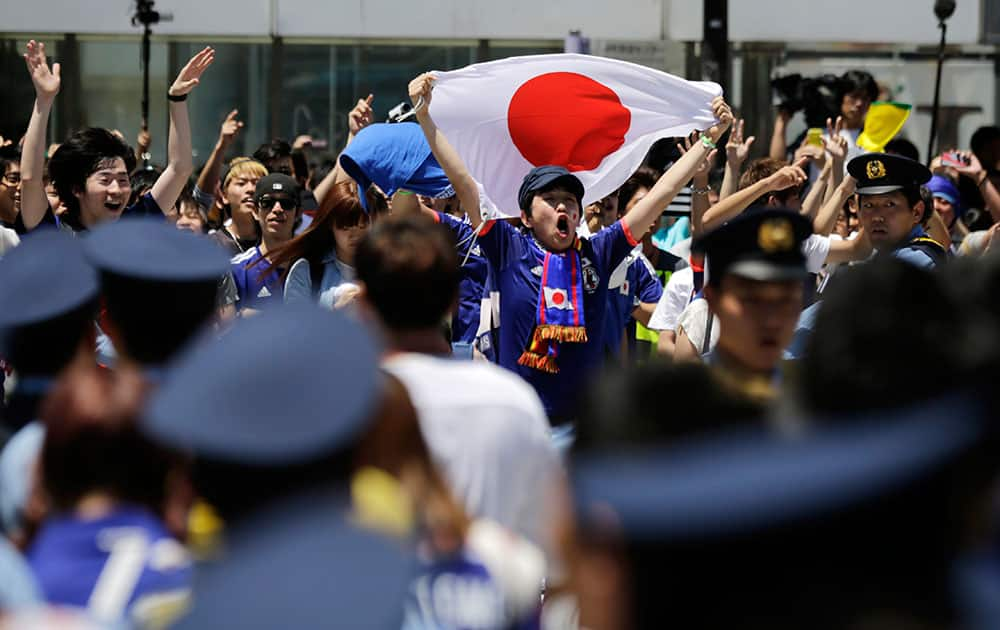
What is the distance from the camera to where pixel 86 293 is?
3.19m

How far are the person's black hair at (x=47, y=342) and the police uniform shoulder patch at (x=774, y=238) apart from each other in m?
1.78

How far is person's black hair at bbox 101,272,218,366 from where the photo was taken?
3.00m

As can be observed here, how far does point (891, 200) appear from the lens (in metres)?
6.82

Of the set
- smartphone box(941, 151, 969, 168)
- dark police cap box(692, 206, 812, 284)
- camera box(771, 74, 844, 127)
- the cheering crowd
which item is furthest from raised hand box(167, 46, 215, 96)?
camera box(771, 74, 844, 127)

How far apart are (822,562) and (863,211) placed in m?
5.59

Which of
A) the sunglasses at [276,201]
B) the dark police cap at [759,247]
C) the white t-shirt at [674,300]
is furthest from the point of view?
the sunglasses at [276,201]

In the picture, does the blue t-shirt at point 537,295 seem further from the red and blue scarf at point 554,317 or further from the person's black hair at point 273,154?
the person's black hair at point 273,154

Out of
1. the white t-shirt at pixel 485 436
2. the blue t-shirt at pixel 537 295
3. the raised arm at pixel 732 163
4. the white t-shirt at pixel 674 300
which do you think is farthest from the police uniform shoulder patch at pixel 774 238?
the raised arm at pixel 732 163

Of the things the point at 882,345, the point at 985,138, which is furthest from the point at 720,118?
the point at 882,345

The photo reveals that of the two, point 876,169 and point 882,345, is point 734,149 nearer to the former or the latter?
point 876,169

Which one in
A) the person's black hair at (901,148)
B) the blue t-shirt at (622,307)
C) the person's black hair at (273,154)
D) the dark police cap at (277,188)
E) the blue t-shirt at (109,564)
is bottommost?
the blue t-shirt at (622,307)

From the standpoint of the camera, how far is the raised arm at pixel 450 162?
20.8 ft

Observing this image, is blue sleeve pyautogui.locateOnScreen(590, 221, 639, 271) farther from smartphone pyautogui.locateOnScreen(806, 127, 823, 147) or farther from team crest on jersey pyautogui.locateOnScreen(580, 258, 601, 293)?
smartphone pyautogui.locateOnScreen(806, 127, 823, 147)

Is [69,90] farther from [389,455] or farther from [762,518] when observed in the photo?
[762,518]
